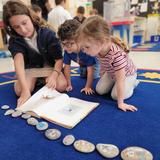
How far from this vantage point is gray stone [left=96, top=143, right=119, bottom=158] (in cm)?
71

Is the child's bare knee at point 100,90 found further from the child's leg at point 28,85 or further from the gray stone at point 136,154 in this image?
the gray stone at point 136,154

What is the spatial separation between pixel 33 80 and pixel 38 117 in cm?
39

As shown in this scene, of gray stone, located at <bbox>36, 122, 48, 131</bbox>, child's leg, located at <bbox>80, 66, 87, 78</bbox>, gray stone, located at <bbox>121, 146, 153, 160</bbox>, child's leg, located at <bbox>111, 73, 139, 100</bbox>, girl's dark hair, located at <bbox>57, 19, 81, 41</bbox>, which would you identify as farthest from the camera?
child's leg, located at <bbox>80, 66, 87, 78</bbox>

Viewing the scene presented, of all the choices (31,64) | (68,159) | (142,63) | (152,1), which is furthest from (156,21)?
(68,159)

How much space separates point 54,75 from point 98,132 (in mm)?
488

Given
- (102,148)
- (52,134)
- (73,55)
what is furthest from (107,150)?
(73,55)

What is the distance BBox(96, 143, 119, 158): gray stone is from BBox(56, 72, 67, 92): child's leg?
564 millimetres

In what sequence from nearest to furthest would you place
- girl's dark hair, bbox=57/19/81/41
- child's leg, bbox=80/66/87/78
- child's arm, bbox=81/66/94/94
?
girl's dark hair, bbox=57/19/81/41, child's arm, bbox=81/66/94/94, child's leg, bbox=80/66/87/78

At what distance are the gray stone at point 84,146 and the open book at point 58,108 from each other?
108 millimetres

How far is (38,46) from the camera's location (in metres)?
1.26

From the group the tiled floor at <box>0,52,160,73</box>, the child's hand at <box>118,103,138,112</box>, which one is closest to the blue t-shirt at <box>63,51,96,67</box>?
the child's hand at <box>118,103,138,112</box>

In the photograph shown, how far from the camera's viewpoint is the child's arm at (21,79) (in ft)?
3.68

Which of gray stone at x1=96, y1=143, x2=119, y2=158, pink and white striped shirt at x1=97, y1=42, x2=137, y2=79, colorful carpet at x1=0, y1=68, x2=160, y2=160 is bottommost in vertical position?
colorful carpet at x1=0, y1=68, x2=160, y2=160

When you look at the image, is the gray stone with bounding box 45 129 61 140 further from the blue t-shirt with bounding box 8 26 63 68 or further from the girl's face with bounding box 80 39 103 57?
the blue t-shirt with bounding box 8 26 63 68
